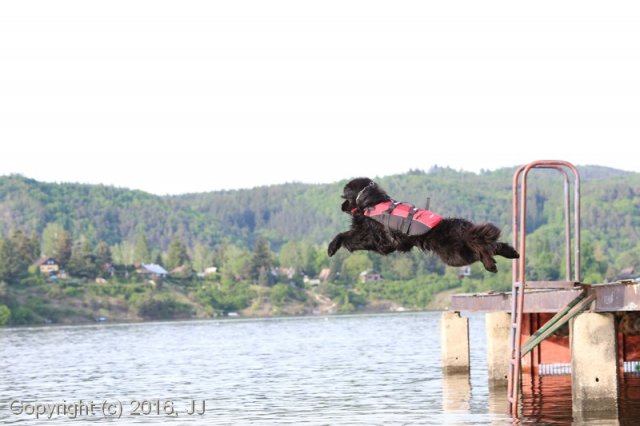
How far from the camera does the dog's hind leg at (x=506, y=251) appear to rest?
1254 centimetres

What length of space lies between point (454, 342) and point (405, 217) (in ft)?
104

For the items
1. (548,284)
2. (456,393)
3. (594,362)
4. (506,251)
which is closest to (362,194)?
(506,251)

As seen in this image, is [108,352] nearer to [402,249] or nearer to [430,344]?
[430,344]

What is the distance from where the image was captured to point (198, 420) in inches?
1421

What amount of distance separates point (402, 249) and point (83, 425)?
997 inches

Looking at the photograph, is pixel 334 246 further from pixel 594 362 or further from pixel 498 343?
pixel 498 343

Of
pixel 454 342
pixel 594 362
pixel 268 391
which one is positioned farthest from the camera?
pixel 268 391

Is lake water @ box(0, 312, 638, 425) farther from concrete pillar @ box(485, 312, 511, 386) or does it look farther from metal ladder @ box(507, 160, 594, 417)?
metal ladder @ box(507, 160, 594, 417)

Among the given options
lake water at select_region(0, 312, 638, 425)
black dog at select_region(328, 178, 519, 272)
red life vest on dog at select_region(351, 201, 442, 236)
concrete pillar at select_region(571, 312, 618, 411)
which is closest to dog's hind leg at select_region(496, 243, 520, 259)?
black dog at select_region(328, 178, 519, 272)

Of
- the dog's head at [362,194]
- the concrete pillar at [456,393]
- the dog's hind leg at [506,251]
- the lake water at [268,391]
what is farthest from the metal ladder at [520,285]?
the dog's head at [362,194]

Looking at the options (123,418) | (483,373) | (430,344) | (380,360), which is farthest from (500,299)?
(430,344)

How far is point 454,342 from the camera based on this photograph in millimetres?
43562

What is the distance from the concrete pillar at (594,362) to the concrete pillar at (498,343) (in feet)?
28.9

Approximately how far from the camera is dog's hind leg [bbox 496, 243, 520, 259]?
41.1 ft
